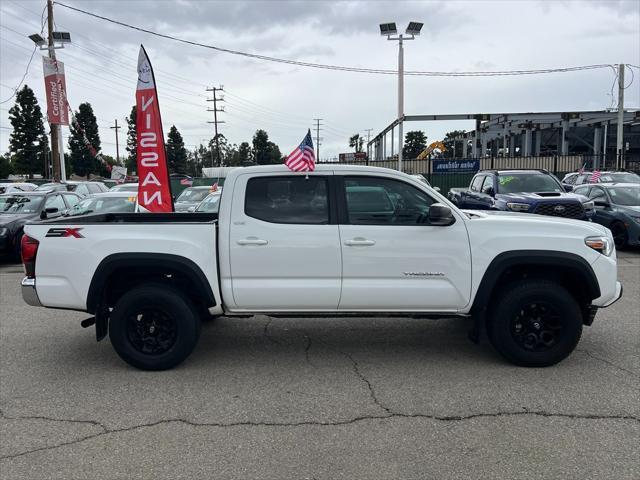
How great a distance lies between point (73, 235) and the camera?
4.69 m

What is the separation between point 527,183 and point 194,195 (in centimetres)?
902

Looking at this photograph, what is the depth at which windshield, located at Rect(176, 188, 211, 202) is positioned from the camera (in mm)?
14906

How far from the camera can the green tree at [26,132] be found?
75.4 meters

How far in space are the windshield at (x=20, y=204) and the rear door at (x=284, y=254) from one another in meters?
10.4

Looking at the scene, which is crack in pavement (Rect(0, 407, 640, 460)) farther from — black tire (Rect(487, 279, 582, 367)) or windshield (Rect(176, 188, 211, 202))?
windshield (Rect(176, 188, 211, 202))

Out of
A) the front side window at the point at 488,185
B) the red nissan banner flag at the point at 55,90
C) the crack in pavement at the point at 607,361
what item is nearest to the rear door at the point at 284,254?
the crack in pavement at the point at 607,361

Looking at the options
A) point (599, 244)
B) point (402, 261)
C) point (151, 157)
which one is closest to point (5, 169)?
point (151, 157)

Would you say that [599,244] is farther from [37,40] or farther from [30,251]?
[37,40]

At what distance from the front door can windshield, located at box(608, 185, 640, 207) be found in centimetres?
972

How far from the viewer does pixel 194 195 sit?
15219mm

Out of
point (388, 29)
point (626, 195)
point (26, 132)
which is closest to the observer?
point (626, 195)

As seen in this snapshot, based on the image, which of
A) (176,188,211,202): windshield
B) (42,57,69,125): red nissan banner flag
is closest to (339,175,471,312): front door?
(176,188,211,202): windshield

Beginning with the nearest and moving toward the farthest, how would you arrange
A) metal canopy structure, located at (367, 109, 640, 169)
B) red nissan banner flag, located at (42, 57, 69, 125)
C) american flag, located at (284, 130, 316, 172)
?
american flag, located at (284, 130, 316, 172) < red nissan banner flag, located at (42, 57, 69, 125) < metal canopy structure, located at (367, 109, 640, 169)

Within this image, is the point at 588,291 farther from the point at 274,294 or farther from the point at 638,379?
the point at 274,294
